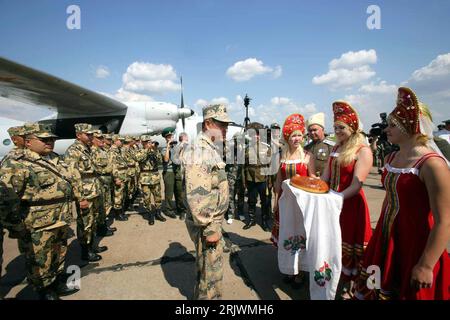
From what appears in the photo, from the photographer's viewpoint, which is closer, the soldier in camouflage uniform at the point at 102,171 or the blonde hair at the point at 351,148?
the blonde hair at the point at 351,148

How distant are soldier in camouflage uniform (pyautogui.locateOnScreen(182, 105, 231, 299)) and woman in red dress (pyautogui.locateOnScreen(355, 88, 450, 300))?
1394 millimetres

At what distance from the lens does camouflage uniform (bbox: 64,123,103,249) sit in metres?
3.90

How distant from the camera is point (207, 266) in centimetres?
235

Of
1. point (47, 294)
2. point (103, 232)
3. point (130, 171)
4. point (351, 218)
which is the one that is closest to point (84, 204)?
point (47, 294)

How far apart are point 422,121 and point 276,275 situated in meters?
2.79

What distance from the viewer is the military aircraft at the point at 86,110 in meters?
10.4

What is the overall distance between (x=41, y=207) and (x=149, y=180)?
3396mm

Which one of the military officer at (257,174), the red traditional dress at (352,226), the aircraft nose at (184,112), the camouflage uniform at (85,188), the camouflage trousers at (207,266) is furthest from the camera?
the aircraft nose at (184,112)

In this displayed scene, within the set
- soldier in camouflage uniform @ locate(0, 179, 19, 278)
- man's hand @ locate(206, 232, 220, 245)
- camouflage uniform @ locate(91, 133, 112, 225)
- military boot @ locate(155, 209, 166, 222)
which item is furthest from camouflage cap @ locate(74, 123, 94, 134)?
man's hand @ locate(206, 232, 220, 245)

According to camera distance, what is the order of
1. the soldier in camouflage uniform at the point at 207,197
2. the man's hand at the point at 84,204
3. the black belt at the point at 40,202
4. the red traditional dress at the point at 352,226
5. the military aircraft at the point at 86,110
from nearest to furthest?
the soldier in camouflage uniform at the point at 207,197 → the red traditional dress at the point at 352,226 → the black belt at the point at 40,202 → the man's hand at the point at 84,204 → the military aircraft at the point at 86,110

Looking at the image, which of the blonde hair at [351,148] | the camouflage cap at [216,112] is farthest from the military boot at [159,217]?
the blonde hair at [351,148]

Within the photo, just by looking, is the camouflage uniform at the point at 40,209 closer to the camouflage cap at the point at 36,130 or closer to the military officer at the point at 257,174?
the camouflage cap at the point at 36,130

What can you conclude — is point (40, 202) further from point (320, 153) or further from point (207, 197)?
point (320, 153)
